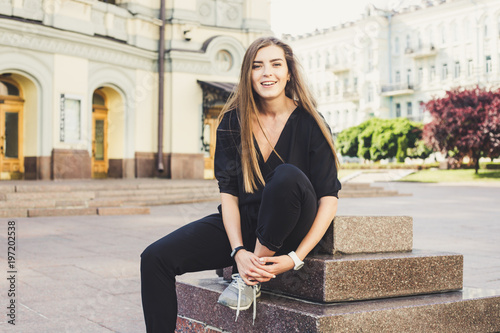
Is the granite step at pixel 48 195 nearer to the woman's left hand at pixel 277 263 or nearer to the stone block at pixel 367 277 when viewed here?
the stone block at pixel 367 277

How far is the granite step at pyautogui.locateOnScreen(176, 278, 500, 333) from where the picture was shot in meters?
2.89

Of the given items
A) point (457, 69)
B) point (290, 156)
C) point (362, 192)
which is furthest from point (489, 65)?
point (290, 156)

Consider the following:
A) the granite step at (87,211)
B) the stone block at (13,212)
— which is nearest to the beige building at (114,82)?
the granite step at (87,211)

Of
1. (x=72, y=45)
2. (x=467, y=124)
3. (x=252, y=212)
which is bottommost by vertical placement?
(x=252, y=212)

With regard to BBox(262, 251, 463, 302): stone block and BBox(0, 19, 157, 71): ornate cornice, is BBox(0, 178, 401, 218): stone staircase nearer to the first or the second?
BBox(0, 19, 157, 71): ornate cornice

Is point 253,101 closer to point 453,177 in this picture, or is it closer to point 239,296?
point 239,296

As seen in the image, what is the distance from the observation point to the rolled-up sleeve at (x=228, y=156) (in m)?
3.36

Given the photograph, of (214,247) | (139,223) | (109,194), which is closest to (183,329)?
(214,247)

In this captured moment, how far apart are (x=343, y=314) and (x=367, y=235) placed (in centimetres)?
63

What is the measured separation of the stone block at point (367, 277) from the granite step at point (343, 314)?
51mm

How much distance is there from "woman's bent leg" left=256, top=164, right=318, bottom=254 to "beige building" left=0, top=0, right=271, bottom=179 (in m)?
14.8

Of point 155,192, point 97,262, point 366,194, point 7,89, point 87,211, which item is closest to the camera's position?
point 97,262

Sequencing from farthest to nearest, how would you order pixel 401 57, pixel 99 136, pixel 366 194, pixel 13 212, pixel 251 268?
pixel 401 57
pixel 366 194
pixel 99 136
pixel 13 212
pixel 251 268

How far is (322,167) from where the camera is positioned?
10.5 feet
